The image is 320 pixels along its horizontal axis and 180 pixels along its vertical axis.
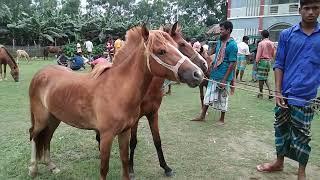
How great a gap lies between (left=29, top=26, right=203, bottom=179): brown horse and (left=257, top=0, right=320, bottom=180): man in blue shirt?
1327 mm

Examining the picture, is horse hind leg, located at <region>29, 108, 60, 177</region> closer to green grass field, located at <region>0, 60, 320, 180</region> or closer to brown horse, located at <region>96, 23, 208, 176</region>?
green grass field, located at <region>0, 60, 320, 180</region>

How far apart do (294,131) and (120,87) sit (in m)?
1.96

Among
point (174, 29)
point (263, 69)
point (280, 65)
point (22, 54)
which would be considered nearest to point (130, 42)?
point (174, 29)

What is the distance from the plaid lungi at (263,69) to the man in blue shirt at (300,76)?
6361 millimetres

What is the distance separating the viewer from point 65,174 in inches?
172

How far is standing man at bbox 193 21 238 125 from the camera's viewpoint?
21.2 feet

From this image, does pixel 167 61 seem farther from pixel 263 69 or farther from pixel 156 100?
pixel 263 69

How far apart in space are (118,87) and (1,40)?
28548mm

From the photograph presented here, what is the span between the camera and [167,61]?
3.21 meters

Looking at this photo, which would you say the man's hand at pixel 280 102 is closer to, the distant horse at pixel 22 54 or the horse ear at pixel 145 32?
the horse ear at pixel 145 32

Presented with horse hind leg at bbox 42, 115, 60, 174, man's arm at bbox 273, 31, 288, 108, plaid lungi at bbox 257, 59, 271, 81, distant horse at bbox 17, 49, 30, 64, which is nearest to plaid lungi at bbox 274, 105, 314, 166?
man's arm at bbox 273, 31, 288, 108

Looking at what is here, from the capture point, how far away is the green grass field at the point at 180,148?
4.54 m

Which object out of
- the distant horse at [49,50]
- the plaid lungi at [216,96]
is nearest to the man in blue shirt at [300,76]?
the plaid lungi at [216,96]

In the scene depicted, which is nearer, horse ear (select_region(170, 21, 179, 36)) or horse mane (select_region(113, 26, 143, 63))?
horse mane (select_region(113, 26, 143, 63))
